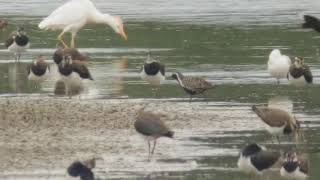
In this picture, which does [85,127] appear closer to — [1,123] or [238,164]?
[1,123]

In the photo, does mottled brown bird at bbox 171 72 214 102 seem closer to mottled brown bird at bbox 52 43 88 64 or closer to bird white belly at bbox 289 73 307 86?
bird white belly at bbox 289 73 307 86

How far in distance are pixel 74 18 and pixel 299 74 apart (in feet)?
29.9

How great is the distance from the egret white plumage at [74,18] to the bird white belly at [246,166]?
15.0 meters

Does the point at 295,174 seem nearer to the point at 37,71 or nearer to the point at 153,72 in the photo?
the point at 153,72

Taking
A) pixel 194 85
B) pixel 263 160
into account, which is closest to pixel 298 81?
pixel 194 85

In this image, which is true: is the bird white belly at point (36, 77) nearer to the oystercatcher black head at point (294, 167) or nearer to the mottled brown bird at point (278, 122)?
the mottled brown bird at point (278, 122)

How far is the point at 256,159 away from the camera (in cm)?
1376

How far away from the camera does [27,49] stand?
1104 inches

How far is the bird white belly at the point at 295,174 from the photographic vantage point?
13.4 meters

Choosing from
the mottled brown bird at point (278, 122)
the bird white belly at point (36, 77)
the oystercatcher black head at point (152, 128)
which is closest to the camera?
the oystercatcher black head at point (152, 128)

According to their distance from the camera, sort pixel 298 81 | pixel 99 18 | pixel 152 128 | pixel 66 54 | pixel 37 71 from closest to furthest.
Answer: pixel 152 128, pixel 298 81, pixel 37 71, pixel 66 54, pixel 99 18

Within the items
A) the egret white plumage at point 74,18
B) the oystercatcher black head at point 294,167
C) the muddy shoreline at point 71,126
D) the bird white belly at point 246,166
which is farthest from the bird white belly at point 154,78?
the oystercatcher black head at point 294,167

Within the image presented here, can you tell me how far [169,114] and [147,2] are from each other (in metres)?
24.4

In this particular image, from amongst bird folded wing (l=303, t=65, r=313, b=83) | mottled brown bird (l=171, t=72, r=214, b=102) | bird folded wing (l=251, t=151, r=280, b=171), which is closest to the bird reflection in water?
mottled brown bird (l=171, t=72, r=214, b=102)
